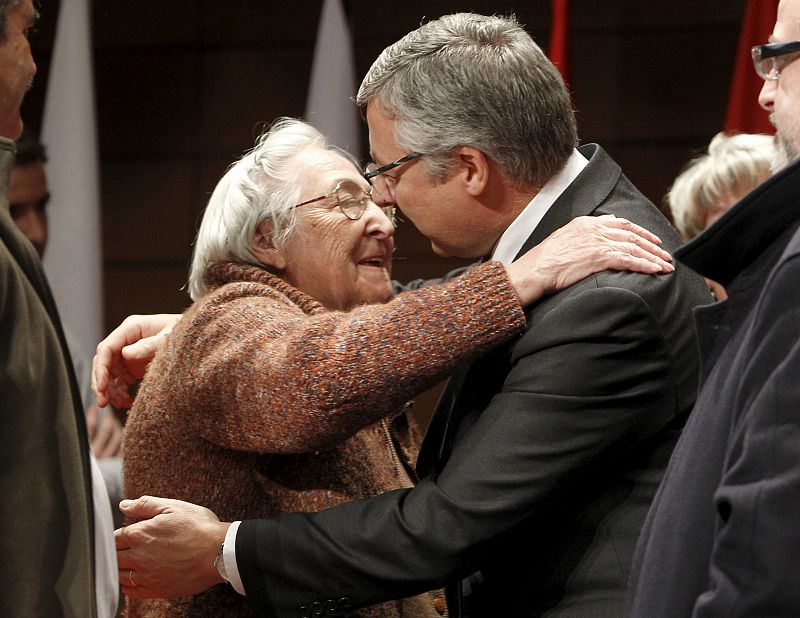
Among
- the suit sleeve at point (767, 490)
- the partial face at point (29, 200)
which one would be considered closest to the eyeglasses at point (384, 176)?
the suit sleeve at point (767, 490)

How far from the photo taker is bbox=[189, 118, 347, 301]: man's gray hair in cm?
196

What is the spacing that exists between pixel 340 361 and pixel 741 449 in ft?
2.24

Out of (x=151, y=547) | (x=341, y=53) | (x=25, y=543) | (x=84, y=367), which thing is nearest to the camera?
(x=25, y=543)

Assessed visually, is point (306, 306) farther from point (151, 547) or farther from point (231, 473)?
point (151, 547)

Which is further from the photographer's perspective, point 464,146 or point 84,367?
point 84,367

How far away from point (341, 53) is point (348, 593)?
2.69 m

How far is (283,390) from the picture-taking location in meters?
1.59

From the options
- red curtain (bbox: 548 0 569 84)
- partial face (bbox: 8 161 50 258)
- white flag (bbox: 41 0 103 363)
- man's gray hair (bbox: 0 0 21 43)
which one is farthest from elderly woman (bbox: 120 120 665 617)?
white flag (bbox: 41 0 103 363)

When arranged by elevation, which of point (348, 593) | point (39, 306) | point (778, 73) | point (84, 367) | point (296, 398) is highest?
point (778, 73)

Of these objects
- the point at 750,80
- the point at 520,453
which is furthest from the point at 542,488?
the point at 750,80

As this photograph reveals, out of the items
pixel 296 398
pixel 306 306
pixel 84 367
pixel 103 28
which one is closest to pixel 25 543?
pixel 296 398

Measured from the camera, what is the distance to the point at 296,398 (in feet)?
5.16

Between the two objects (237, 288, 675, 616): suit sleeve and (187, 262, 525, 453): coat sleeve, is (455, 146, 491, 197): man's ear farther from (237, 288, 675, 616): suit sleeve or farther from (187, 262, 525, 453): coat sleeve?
(237, 288, 675, 616): suit sleeve

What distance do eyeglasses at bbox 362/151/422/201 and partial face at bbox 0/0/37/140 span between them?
2.61 ft
